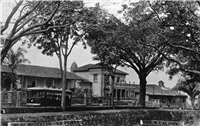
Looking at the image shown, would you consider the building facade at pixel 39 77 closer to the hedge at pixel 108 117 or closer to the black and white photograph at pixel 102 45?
the black and white photograph at pixel 102 45

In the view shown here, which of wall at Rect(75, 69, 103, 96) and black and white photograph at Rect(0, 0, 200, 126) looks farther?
wall at Rect(75, 69, 103, 96)

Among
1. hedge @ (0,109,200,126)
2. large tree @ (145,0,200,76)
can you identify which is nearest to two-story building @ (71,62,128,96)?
hedge @ (0,109,200,126)

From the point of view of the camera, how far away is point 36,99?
24859 mm

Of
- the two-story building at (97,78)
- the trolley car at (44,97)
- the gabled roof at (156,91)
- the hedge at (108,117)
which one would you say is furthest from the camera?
the gabled roof at (156,91)

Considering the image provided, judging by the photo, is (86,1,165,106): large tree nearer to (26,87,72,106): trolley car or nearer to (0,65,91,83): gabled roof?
(26,87,72,106): trolley car

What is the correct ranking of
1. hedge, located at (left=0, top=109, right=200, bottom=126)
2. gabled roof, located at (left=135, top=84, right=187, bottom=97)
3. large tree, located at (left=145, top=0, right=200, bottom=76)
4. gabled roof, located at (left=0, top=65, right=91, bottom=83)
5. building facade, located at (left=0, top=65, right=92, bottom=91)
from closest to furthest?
1. hedge, located at (left=0, top=109, right=200, bottom=126)
2. large tree, located at (left=145, top=0, right=200, bottom=76)
3. gabled roof, located at (left=0, top=65, right=91, bottom=83)
4. building facade, located at (left=0, top=65, right=92, bottom=91)
5. gabled roof, located at (left=135, top=84, right=187, bottom=97)

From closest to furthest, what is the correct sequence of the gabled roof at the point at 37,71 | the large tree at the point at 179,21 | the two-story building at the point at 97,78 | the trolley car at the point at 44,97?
the large tree at the point at 179,21 → the trolley car at the point at 44,97 → the gabled roof at the point at 37,71 → the two-story building at the point at 97,78

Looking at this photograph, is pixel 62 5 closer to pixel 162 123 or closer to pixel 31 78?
pixel 162 123

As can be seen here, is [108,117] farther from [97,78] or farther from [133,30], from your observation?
[97,78]

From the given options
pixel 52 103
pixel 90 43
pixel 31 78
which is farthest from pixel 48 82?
pixel 90 43

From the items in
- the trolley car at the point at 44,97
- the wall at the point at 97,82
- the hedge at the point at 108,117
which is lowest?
the hedge at the point at 108,117

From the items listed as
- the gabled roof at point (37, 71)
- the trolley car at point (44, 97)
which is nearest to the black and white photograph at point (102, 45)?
the trolley car at point (44, 97)

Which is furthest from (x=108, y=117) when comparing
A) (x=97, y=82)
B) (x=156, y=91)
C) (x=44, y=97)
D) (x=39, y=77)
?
(x=156, y=91)

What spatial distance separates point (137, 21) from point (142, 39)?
117cm
